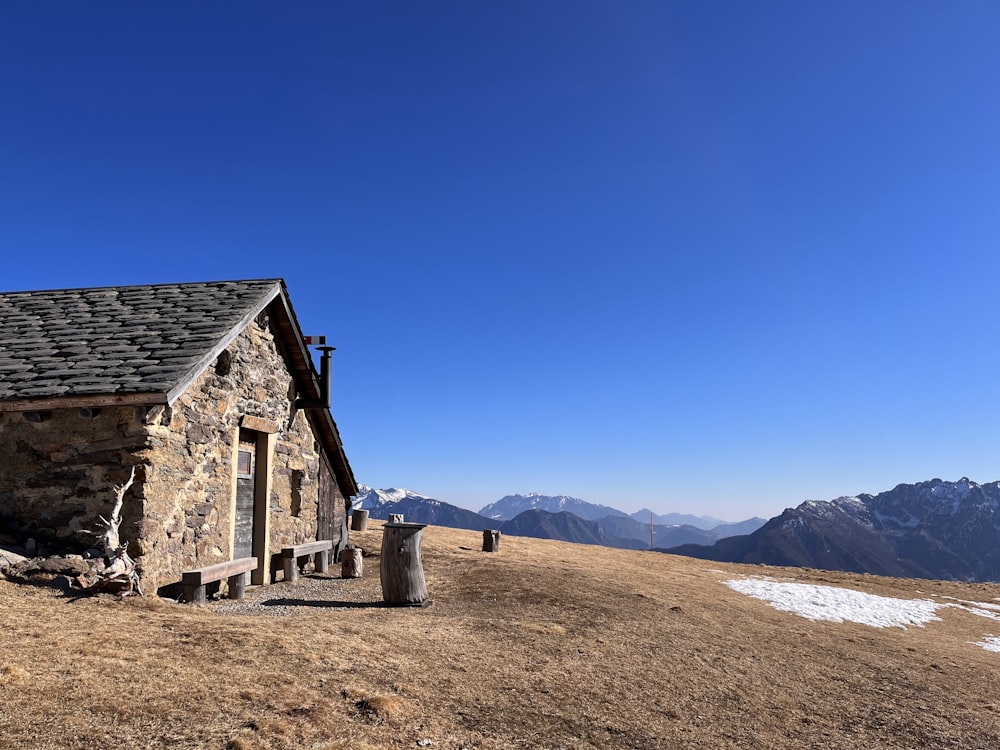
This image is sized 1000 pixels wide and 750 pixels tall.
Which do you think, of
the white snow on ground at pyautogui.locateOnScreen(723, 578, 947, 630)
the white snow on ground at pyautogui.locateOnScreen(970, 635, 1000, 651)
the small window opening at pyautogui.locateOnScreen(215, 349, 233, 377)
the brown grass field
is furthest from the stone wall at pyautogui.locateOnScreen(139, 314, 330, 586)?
the white snow on ground at pyautogui.locateOnScreen(970, 635, 1000, 651)

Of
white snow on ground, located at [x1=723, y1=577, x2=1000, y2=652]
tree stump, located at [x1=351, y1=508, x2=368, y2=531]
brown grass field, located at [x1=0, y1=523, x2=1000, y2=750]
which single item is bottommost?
white snow on ground, located at [x1=723, y1=577, x2=1000, y2=652]

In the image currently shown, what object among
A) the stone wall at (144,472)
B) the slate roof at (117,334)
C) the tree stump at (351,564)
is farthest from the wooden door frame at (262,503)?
the slate roof at (117,334)

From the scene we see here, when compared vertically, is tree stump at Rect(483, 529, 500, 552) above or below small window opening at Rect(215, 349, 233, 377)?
below

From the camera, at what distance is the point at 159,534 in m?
9.57

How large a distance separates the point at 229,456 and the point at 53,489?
2.95 meters

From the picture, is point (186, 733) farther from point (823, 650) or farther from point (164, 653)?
point (823, 650)

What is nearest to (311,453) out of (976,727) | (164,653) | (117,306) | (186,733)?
(117,306)

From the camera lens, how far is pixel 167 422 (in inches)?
387

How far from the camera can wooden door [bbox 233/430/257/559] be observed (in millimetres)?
12716

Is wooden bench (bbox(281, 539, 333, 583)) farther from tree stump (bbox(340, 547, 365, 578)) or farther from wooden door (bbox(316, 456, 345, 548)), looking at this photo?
tree stump (bbox(340, 547, 365, 578))

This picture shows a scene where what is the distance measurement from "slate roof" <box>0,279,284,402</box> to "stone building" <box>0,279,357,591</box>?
37 mm

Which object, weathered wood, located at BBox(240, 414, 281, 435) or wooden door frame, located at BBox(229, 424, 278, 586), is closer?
weathered wood, located at BBox(240, 414, 281, 435)

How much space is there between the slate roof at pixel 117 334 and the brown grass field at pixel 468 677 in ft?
9.97

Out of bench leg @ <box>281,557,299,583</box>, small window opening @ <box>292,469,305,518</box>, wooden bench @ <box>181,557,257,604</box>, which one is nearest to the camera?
wooden bench @ <box>181,557,257,604</box>
